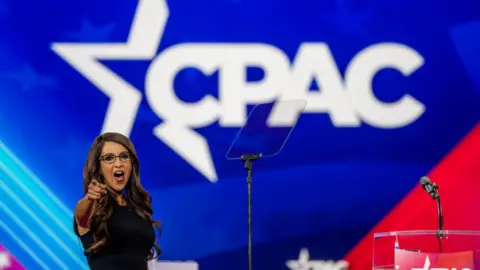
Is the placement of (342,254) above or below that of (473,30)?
below

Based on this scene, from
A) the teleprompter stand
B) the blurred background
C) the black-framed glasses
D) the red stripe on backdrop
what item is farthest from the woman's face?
the red stripe on backdrop

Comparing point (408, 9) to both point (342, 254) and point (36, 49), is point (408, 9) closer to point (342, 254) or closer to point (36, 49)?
point (342, 254)

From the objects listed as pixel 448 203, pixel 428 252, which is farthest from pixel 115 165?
pixel 448 203

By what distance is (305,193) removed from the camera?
4766mm

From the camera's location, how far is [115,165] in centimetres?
309

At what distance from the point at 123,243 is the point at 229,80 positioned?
6.58ft

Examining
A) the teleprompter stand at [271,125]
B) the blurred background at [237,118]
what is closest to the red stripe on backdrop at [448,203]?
the blurred background at [237,118]

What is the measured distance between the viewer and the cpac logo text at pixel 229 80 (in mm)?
4758

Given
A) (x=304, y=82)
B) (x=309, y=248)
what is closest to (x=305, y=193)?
(x=309, y=248)

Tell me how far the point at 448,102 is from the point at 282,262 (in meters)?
1.46

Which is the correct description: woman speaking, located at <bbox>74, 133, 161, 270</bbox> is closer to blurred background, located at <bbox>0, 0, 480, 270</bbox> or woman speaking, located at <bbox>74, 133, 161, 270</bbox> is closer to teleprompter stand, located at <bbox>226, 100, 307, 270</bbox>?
teleprompter stand, located at <bbox>226, 100, 307, 270</bbox>

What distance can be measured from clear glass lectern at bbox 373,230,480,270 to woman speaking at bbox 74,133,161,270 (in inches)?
48.6

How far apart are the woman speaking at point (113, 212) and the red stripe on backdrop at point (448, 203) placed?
1974 mm

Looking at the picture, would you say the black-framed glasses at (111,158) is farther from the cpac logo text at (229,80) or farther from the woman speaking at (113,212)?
the cpac logo text at (229,80)
